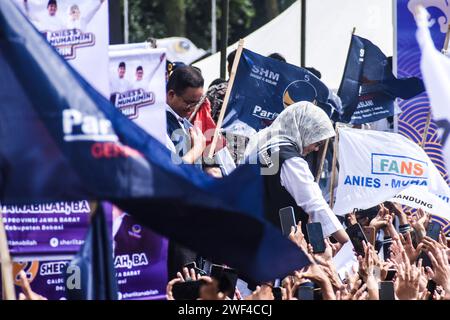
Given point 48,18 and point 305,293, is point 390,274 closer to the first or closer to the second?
point 305,293

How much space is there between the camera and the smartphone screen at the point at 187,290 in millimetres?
5340

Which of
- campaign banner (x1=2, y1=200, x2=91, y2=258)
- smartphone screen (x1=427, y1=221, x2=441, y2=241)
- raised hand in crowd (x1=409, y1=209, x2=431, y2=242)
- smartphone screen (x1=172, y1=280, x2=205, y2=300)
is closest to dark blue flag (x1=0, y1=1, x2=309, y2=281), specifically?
smartphone screen (x1=172, y1=280, x2=205, y2=300)

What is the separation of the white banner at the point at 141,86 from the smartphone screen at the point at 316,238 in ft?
3.35

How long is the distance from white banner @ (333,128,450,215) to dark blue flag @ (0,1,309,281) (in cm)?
420

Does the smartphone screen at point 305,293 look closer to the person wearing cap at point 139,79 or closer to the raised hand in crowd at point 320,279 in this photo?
the raised hand in crowd at point 320,279

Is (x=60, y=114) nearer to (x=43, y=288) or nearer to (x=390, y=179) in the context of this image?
(x=43, y=288)

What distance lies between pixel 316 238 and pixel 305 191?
1.17 meters

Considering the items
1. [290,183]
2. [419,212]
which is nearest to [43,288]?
[290,183]

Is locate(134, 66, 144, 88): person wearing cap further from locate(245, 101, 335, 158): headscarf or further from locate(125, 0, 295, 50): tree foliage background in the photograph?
locate(125, 0, 295, 50): tree foliage background

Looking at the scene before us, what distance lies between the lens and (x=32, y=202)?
4113mm

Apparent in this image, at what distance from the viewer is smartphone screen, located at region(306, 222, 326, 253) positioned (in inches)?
239

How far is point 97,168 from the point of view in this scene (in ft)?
13.5

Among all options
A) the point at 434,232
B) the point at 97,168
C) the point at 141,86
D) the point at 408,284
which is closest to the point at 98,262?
the point at 97,168

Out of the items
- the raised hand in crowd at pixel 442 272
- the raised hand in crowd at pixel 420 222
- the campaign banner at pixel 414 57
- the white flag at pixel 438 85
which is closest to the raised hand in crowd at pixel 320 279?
the white flag at pixel 438 85
